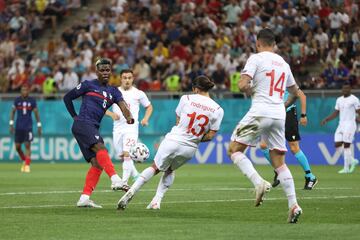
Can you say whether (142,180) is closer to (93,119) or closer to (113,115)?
(93,119)

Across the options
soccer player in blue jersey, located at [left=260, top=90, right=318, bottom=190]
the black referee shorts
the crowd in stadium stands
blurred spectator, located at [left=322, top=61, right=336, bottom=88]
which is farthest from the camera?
the crowd in stadium stands

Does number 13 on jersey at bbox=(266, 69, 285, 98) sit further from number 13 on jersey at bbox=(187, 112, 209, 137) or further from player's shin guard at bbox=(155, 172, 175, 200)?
player's shin guard at bbox=(155, 172, 175, 200)

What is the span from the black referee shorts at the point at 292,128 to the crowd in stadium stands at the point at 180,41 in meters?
10.9

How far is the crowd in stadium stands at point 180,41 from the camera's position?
3491 cm

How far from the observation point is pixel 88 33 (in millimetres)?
41031

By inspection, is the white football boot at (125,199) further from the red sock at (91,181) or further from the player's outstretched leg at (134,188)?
the red sock at (91,181)

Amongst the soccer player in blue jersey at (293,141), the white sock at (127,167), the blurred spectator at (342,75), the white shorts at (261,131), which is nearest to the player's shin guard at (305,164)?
the soccer player in blue jersey at (293,141)

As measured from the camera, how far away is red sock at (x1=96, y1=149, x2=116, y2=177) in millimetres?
16188

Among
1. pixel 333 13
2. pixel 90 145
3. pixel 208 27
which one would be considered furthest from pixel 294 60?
pixel 90 145

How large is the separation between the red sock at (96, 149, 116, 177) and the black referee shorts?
683 cm

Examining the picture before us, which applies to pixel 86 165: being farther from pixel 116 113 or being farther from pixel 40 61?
pixel 116 113

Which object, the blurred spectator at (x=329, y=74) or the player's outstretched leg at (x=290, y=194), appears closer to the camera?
the player's outstretched leg at (x=290, y=194)

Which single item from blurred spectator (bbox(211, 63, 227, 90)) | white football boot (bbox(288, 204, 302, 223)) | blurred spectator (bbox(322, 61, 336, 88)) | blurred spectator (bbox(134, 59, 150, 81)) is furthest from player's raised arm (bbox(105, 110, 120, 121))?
blurred spectator (bbox(134, 59, 150, 81))

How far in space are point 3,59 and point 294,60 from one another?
13.4 metres
